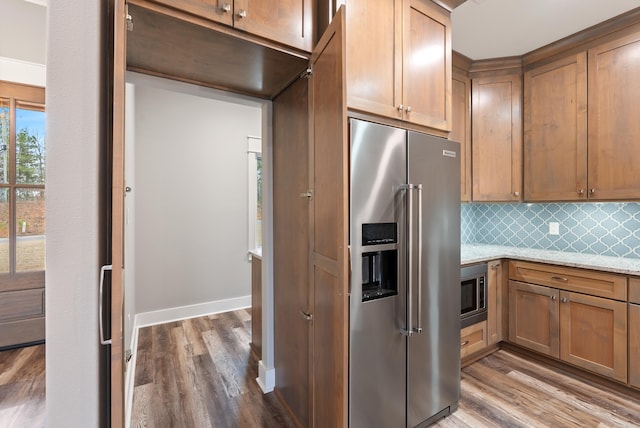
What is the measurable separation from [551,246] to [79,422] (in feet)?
11.9

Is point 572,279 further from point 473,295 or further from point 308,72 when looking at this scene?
point 308,72

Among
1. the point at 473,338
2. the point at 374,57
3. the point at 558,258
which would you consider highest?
the point at 374,57

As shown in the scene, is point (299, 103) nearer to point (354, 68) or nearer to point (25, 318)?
point (354, 68)

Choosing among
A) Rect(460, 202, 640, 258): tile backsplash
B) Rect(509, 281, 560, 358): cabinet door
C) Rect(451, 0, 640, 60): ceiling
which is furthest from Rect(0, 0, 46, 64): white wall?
Rect(509, 281, 560, 358): cabinet door

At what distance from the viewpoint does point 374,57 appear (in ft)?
5.27

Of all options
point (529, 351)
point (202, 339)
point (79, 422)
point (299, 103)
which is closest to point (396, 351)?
point (79, 422)

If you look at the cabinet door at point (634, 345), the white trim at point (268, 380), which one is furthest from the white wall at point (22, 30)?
the cabinet door at point (634, 345)

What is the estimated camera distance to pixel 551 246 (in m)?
2.88

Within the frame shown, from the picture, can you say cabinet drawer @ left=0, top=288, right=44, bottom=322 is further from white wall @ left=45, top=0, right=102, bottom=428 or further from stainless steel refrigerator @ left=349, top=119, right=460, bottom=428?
stainless steel refrigerator @ left=349, top=119, right=460, bottom=428

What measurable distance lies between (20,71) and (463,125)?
12.5 ft

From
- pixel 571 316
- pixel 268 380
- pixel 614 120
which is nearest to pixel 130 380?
pixel 268 380

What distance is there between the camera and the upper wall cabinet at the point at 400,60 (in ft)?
5.07

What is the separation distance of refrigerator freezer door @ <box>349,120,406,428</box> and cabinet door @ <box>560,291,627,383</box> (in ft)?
5.44

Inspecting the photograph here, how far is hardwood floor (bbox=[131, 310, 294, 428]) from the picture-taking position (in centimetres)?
191
